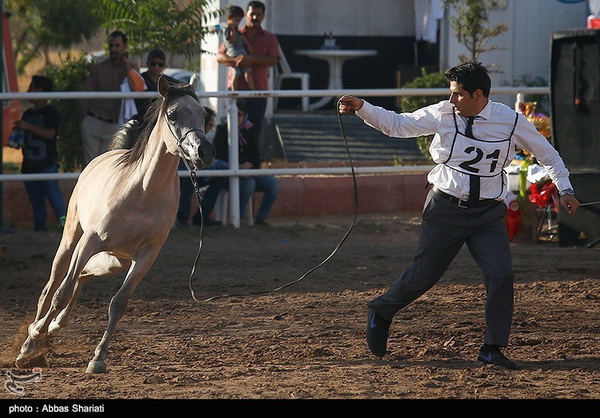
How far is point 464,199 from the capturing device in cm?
628

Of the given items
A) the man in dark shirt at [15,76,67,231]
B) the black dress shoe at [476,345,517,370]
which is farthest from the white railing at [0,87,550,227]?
the black dress shoe at [476,345,517,370]

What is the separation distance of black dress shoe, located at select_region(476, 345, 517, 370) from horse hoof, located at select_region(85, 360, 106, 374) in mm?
2217

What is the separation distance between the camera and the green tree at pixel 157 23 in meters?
15.9

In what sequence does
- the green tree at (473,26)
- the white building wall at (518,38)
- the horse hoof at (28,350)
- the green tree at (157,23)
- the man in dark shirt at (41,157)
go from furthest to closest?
the white building wall at (518,38)
the green tree at (473,26)
the green tree at (157,23)
the man in dark shirt at (41,157)
the horse hoof at (28,350)

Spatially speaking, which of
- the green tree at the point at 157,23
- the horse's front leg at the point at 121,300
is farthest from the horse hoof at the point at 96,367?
the green tree at the point at 157,23

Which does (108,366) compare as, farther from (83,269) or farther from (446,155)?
(446,155)

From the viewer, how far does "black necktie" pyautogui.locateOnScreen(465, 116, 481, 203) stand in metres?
6.23

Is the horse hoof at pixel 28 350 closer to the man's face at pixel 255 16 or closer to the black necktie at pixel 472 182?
the black necktie at pixel 472 182

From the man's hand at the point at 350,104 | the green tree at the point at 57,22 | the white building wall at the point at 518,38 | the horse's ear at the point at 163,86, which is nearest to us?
the man's hand at the point at 350,104

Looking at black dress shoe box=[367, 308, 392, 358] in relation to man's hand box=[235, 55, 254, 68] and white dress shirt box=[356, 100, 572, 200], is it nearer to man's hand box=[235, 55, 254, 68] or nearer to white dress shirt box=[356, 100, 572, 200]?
white dress shirt box=[356, 100, 572, 200]

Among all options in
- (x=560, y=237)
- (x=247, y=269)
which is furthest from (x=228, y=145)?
(x=560, y=237)

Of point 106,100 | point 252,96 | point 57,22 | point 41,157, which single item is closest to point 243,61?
point 252,96

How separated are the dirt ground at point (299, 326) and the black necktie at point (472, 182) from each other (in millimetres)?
1000

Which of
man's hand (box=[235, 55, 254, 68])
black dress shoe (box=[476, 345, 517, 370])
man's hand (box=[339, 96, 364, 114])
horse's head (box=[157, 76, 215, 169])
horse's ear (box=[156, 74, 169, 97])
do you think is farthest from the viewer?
man's hand (box=[235, 55, 254, 68])
